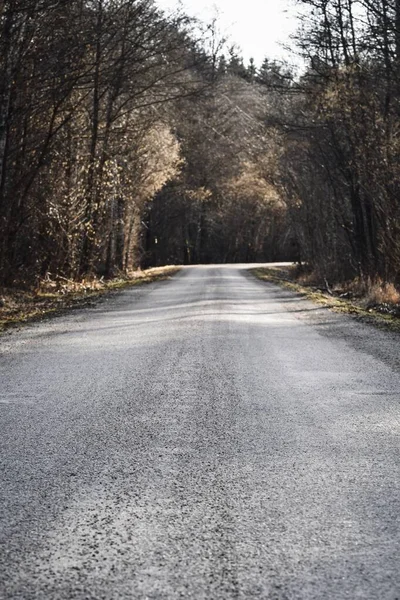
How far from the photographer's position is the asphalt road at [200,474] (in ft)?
8.35

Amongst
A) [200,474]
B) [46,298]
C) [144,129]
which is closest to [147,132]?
[144,129]

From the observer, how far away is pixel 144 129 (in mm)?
24797

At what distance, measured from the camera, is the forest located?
50.1ft

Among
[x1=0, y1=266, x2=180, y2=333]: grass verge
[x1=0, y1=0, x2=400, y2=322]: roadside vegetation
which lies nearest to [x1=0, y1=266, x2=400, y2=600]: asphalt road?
[x1=0, y1=266, x2=180, y2=333]: grass verge

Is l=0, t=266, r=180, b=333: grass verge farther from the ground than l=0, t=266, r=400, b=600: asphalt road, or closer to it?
farther from the ground

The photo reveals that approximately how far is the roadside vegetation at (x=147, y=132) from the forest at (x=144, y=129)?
0.19ft

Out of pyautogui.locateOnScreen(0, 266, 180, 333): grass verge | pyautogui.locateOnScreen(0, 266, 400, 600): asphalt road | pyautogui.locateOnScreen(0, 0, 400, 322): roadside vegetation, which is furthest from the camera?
pyautogui.locateOnScreen(0, 0, 400, 322): roadside vegetation

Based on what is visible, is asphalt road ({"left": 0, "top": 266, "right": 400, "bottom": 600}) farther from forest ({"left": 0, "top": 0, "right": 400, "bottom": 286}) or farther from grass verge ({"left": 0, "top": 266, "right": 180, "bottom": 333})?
forest ({"left": 0, "top": 0, "right": 400, "bottom": 286})

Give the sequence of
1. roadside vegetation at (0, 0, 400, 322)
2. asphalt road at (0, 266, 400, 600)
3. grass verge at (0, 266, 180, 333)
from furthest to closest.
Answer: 1. roadside vegetation at (0, 0, 400, 322)
2. grass verge at (0, 266, 180, 333)
3. asphalt road at (0, 266, 400, 600)

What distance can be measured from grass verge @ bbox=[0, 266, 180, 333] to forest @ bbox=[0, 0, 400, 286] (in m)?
0.42

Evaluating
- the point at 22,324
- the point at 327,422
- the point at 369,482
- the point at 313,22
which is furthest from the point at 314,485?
the point at 313,22

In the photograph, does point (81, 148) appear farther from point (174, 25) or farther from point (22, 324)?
point (22, 324)

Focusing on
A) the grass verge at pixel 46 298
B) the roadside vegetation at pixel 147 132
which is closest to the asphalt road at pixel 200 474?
the grass verge at pixel 46 298

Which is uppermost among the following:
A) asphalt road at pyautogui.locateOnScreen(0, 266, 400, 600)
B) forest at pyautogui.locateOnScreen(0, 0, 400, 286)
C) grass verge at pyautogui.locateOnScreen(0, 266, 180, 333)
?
forest at pyautogui.locateOnScreen(0, 0, 400, 286)
